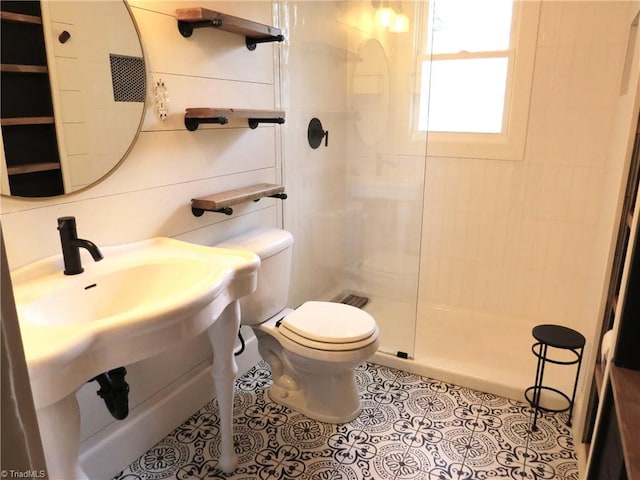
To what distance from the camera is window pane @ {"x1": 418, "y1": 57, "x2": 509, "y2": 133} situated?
109 inches

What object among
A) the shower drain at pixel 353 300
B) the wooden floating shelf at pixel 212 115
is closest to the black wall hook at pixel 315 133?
the wooden floating shelf at pixel 212 115

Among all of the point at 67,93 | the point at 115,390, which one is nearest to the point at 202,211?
the point at 67,93

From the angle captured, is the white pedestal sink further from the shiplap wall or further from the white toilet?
the white toilet

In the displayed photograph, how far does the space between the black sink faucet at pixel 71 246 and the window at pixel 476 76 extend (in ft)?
6.42

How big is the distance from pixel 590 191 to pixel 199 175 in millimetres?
2163

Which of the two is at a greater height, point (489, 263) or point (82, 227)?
point (82, 227)

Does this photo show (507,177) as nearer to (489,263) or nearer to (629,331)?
(489,263)

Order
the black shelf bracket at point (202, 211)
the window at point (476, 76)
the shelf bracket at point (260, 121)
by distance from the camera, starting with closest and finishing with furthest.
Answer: the black shelf bracket at point (202, 211) < the shelf bracket at point (260, 121) < the window at point (476, 76)

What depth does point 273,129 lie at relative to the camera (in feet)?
7.79

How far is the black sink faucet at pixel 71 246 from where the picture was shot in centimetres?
136

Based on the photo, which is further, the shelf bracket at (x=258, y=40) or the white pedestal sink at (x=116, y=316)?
the shelf bracket at (x=258, y=40)

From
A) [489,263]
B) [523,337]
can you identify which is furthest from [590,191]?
[523,337]

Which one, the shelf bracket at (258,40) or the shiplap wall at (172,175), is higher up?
the shelf bracket at (258,40)

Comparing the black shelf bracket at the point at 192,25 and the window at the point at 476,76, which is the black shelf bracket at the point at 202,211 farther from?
the window at the point at 476,76
